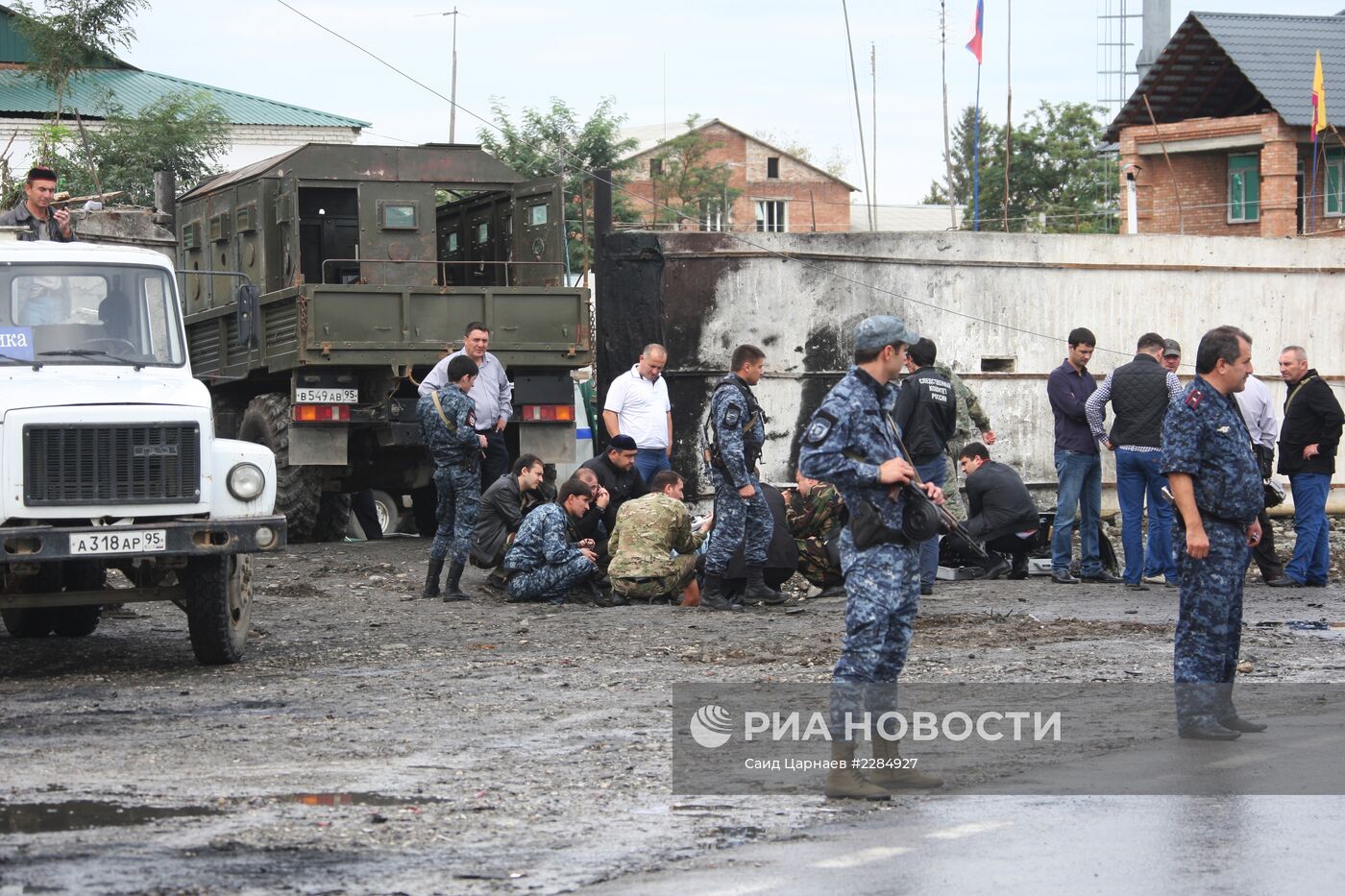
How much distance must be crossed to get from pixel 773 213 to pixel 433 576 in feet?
200

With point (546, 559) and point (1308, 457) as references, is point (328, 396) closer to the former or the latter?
point (546, 559)

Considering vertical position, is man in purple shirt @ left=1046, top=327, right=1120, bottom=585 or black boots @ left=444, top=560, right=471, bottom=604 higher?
man in purple shirt @ left=1046, top=327, right=1120, bottom=585

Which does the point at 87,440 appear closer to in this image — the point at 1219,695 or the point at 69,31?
the point at 1219,695

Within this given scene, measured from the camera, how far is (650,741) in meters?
7.36

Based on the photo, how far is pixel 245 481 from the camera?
9.62 metres

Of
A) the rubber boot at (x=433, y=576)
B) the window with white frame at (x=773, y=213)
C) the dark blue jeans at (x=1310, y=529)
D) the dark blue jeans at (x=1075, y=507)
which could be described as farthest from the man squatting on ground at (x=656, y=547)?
the window with white frame at (x=773, y=213)

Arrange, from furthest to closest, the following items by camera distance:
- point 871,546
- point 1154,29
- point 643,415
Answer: point 1154,29
point 643,415
point 871,546

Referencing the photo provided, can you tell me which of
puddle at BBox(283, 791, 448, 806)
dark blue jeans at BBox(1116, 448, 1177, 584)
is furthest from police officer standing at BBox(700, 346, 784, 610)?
puddle at BBox(283, 791, 448, 806)

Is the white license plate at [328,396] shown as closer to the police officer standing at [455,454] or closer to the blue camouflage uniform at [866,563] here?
the police officer standing at [455,454]

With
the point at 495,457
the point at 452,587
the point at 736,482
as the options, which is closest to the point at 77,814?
the point at 736,482

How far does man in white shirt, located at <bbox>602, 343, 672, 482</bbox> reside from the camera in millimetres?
14586

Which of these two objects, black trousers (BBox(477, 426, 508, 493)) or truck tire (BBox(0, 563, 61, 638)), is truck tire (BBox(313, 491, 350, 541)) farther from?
truck tire (BBox(0, 563, 61, 638))

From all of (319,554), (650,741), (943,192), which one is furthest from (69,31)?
(943,192)

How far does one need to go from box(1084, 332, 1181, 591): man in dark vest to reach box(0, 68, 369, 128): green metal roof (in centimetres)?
3277
